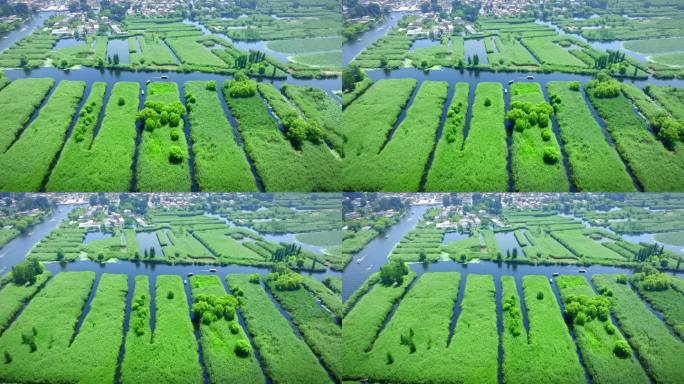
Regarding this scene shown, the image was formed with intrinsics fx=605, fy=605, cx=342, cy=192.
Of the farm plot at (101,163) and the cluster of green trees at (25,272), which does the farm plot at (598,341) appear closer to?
the farm plot at (101,163)

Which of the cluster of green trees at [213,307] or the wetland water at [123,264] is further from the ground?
the wetland water at [123,264]

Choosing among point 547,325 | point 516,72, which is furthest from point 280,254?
point 516,72

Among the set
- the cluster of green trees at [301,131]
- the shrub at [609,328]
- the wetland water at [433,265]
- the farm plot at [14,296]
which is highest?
the cluster of green trees at [301,131]

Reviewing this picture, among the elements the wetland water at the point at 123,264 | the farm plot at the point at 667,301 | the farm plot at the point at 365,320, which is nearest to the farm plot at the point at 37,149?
the wetland water at the point at 123,264

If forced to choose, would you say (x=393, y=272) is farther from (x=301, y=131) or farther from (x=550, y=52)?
(x=550, y=52)

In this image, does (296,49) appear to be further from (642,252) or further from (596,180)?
(642,252)

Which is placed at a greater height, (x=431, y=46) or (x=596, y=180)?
(x=431, y=46)

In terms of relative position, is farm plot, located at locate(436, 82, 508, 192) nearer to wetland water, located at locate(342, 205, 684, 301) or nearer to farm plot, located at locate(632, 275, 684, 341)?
wetland water, located at locate(342, 205, 684, 301)

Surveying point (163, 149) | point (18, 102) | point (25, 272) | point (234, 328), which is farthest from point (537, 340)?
point (18, 102)
